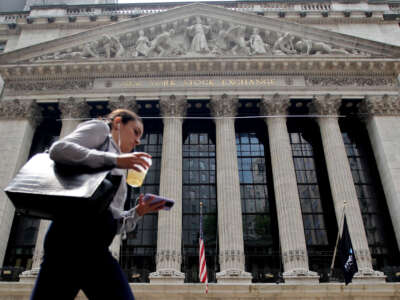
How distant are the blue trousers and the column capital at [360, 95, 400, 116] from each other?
73.9 feet

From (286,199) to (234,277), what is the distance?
16.0 ft

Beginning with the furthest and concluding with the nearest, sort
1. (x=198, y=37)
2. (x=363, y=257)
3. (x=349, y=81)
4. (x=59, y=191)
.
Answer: (x=198, y=37) → (x=349, y=81) → (x=363, y=257) → (x=59, y=191)

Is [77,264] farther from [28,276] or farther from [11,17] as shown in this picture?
[11,17]

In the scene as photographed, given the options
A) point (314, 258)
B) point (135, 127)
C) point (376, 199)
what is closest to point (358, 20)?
point (376, 199)

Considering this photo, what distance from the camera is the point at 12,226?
20.7 metres

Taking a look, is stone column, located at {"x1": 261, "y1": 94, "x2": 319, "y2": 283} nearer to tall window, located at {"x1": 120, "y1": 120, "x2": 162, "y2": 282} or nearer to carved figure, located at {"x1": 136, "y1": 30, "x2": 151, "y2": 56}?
tall window, located at {"x1": 120, "y1": 120, "x2": 162, "y2": 282}

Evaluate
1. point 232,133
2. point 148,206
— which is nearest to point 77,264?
point 148,206

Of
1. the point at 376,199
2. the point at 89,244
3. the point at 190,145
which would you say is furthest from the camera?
the point at 190,145

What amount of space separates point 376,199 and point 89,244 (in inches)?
855

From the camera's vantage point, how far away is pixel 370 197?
855 inches

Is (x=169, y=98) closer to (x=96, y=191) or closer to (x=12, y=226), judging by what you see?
(x=12, y=226)

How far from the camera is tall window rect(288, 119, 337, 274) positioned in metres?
19.9

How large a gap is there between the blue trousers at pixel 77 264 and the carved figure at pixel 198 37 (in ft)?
73.1

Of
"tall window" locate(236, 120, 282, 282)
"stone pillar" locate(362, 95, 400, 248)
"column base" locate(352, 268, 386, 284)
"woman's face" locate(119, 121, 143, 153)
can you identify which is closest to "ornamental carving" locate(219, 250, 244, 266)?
"tall window" locate(236, 120, 282, 282)
